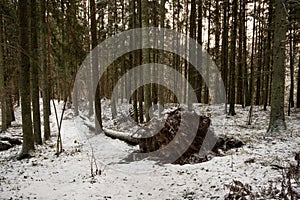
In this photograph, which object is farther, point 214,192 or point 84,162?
point 84,162

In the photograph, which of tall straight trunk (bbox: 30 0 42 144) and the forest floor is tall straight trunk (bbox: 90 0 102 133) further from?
the forest floor

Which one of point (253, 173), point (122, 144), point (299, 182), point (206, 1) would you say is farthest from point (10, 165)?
point (206, 1)

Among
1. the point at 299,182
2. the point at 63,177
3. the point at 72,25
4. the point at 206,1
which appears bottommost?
the point at 63,177

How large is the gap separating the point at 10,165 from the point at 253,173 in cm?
775

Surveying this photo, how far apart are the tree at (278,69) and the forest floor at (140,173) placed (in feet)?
1.94

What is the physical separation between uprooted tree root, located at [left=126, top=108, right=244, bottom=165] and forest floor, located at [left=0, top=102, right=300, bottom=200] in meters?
0.54

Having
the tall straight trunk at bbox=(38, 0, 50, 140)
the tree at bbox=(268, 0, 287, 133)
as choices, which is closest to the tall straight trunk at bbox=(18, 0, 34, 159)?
the tall straight trunk at bbox=(38, 0, 50, 140)

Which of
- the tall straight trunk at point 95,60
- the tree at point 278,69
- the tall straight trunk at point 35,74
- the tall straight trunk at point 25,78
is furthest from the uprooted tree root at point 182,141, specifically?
the tall straight trunk at point 35,74

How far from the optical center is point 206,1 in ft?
63.2

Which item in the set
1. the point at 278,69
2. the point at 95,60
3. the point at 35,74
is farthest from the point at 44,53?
the point at 278,69

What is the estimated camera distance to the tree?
981 cm

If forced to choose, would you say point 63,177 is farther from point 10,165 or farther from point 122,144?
point 122,144

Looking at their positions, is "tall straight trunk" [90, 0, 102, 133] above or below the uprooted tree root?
above

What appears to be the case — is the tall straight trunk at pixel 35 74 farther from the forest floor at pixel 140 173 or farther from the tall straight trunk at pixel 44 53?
the forest floor at pixel 140 173
